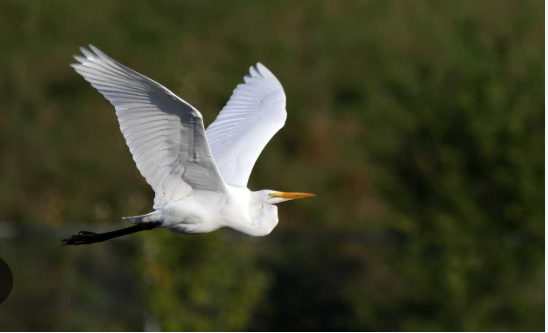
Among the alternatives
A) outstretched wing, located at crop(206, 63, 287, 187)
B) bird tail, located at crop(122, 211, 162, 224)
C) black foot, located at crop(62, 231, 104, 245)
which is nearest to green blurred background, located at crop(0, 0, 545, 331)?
A: outstretched wing, located at crop(206, 63, 287, 187)

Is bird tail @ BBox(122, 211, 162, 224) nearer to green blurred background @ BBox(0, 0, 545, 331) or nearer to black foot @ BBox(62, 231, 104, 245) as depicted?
Answer: black foot @ BBox(62, 231, 104, 245)

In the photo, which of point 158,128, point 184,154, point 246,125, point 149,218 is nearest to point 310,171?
point 246,125

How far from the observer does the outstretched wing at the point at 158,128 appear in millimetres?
4852

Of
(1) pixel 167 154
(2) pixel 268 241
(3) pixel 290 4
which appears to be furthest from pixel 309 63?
(1) pixel 167 154

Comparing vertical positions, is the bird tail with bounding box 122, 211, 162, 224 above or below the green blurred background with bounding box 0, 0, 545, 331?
above

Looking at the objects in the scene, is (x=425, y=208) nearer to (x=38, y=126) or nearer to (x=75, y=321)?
(x=75, y=321)

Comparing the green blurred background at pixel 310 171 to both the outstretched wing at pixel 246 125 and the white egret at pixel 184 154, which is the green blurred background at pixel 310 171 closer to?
the outstretched wing at pixel 246 125

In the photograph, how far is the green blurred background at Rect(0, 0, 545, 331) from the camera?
11219mm

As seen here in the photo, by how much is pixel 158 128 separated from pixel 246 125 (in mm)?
1574

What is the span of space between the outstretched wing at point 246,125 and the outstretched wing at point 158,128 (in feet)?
2.19

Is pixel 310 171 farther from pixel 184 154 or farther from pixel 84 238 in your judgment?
pixel 184 154

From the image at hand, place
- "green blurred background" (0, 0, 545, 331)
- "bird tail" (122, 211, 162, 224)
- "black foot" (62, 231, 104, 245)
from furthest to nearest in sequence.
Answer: "green blurred background" (0, 0, 545, 331) < "black foot" (62, 231, 104, 245) < "bird tail" (122, 211, 162, 224)

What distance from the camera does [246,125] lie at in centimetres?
659

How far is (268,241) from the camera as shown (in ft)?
39.5
